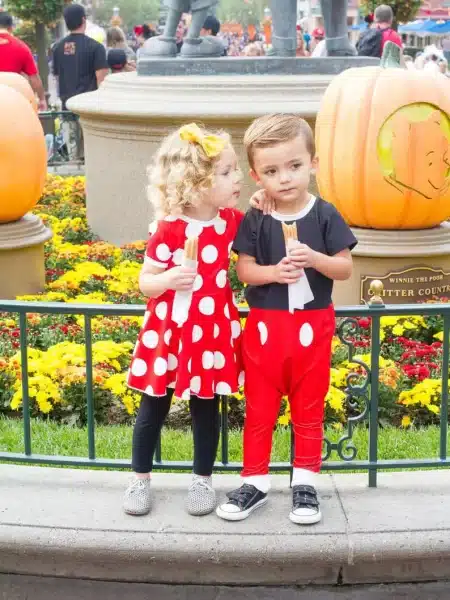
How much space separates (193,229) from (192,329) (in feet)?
0.95

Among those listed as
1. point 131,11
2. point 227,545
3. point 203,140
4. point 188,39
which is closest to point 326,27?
point 188,39

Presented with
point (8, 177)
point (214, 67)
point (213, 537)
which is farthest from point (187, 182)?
point (214, 67)

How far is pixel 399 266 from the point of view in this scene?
17.5 feet

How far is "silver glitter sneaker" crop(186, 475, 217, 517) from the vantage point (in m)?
3.18

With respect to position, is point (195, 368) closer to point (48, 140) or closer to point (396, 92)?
point (396, 92)

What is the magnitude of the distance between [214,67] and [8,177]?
6.77ft

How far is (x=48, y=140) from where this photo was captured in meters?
10.6

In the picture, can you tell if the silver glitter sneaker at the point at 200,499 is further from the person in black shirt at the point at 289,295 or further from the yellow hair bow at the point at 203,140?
the yellow hair bow at the point at 203,140

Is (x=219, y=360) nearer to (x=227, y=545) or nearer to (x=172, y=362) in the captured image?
(x=172, y=362)

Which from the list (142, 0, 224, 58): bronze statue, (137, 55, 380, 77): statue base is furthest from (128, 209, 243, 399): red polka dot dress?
(142, 0, 224, 58): bronze statue

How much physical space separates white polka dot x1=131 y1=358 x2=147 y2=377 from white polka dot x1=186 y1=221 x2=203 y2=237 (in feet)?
1.32

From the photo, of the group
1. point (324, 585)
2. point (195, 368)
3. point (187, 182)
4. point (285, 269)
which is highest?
point (187, 182)

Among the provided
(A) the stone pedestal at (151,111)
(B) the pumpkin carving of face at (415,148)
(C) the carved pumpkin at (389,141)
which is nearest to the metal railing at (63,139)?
(A) the stone pedestal at (151,111)

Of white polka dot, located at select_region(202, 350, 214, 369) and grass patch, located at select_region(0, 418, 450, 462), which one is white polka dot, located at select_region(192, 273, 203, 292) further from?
grass patch, located at select_region(0, 418, 450, 462)
